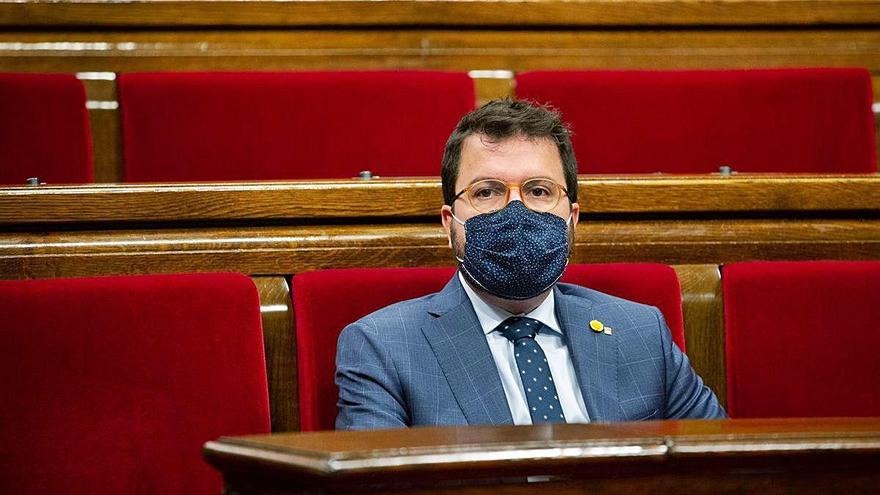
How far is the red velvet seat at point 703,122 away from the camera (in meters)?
0.58

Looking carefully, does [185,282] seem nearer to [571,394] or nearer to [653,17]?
[571,394]

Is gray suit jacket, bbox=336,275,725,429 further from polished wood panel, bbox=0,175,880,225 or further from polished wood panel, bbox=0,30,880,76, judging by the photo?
polished wood panel, bbox=0,30,880,76

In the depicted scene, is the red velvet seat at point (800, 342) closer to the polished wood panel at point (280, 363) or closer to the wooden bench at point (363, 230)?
the wooden bench at point (363, 230)

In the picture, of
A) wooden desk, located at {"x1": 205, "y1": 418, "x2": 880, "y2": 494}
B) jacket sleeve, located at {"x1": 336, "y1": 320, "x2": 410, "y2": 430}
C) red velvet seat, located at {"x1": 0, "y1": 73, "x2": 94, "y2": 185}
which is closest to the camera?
wooden desk, located at {"x1": 205, "y1": 418, "x2": 880, "y2": 494}

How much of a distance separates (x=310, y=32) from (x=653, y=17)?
0.66 feet

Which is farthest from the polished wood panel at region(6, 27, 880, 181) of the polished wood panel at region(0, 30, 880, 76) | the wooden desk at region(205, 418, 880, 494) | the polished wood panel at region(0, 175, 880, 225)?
the wooden desk at region(205, 418, 880, 494)

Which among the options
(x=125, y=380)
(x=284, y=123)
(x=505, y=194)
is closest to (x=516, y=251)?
(x=505, y=194)

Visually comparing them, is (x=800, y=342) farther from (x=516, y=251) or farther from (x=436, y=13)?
(x=436, y=13)

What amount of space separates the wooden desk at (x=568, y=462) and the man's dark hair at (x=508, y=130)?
0.18 meters

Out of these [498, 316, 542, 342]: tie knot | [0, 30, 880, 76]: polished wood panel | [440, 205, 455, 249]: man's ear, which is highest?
[0, 30, 880, 76]: polished wood panel

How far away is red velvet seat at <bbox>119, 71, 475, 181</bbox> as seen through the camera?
55 cm

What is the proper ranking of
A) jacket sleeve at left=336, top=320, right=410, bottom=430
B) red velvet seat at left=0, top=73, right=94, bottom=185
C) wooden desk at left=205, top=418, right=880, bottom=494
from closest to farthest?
wooden desk at left=205, top=418, right=880, bottom=494, jacket sleeve at left=336, top=320, right=410, bottom=430, red velvet seat at left=0, top=73, right=94, bottom=185

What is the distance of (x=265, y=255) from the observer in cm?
40

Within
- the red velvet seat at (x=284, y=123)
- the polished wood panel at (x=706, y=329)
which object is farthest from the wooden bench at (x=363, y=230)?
the red velvet seat at (x=284, y=123)
